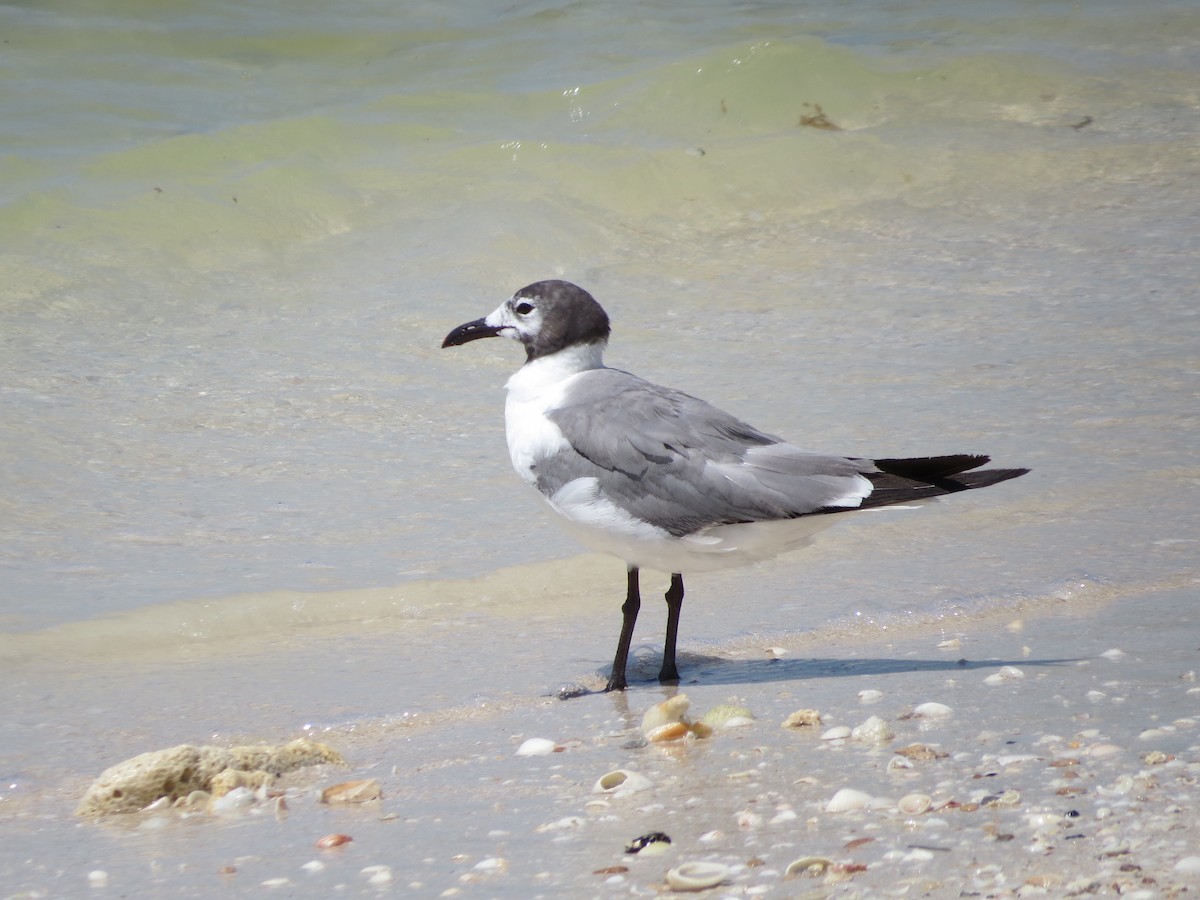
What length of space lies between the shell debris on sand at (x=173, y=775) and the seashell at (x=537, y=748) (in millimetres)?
510

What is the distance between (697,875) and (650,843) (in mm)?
201

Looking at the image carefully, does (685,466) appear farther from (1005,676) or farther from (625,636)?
(1005,676)

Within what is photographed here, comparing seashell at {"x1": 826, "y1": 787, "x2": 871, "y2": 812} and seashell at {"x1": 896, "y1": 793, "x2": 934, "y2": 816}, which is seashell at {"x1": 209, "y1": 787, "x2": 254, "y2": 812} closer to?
seashell at {"x1": 826, "y1": 787, "x2": 871, "y2": 812}

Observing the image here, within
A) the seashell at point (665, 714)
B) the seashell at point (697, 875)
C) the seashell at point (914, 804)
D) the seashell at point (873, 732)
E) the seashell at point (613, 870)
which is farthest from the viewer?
the seashell at point (665, 714)

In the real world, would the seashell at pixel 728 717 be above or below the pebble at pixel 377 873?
above

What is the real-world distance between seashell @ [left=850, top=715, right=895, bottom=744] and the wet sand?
0.02 m

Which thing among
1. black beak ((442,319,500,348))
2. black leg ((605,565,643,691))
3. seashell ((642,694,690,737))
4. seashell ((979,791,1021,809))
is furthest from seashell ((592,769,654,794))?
black beak ((442,319,500,348))

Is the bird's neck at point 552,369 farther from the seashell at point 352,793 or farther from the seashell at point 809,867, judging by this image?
the seashell at point 809,867

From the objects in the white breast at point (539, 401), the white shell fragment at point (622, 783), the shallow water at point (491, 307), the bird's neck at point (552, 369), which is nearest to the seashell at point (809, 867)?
the white shell fragment at point (622, 783)

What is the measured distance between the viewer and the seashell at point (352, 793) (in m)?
3.10

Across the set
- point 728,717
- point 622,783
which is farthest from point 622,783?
point 728,717

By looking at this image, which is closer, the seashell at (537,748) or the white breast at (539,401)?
the seashell at (537,748)

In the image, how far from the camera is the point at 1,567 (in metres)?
4.76

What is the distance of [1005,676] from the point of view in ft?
11.9
